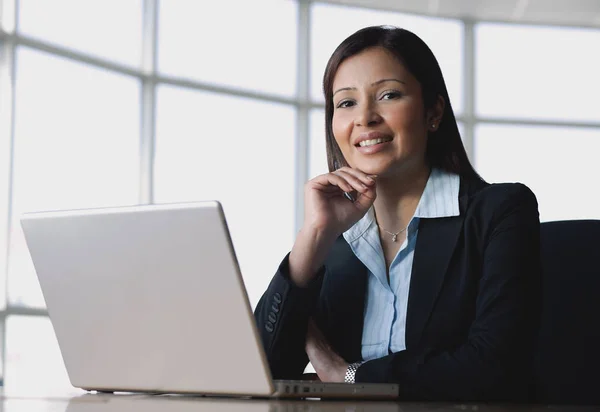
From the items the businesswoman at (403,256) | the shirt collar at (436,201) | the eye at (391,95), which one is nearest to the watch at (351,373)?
the businesswoman at (403,256)

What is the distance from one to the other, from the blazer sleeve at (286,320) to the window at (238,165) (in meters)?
3.57

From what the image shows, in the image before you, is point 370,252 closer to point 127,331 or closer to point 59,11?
point 127,331

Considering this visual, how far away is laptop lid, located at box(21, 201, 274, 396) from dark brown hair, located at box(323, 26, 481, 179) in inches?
38.8

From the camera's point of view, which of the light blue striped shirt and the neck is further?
the neck

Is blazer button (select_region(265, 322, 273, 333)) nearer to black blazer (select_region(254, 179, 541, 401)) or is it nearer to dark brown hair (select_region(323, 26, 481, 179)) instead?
black blazer (select_region(254, 179, 541, 401))

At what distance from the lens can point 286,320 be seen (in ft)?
5.87

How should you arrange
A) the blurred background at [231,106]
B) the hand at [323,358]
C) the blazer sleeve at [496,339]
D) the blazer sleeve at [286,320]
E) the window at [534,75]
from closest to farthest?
the blazer sleeve at [496,339] → the hand at [323,358] → the blazer sleeve at [286,320] → the blurred background at [231,106] → the window at [534,75]

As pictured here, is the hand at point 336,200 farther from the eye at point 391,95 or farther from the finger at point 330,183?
the eye at point 391,95

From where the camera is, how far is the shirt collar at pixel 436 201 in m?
1.89

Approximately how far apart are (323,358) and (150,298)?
0.60 m

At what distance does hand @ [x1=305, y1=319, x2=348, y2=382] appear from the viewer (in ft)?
5.39

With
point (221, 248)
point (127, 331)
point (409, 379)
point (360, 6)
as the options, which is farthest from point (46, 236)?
point (360, 6)

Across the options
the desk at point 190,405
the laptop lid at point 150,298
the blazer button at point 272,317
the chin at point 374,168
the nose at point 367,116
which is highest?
the nose at point 367,116

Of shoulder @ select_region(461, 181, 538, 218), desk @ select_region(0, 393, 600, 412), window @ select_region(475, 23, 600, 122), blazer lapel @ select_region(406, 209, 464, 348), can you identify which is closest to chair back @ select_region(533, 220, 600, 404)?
shoulder @ select_region(461, 181, 538, 218)
